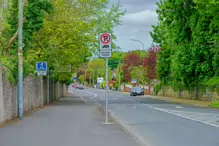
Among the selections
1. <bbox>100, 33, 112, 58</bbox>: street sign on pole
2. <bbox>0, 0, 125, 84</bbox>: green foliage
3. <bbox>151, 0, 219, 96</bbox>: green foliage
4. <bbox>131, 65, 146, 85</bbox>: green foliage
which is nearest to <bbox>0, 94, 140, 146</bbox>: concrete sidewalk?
<bbox>100, 33, 112, 58</bbox>: street sign on pole

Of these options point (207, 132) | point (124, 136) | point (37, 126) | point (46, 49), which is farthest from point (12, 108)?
point (46, 49)

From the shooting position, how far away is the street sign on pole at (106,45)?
18.5 metres

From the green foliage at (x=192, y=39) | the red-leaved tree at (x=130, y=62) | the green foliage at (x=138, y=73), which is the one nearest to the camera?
the green foliage at (x=192, y=39)

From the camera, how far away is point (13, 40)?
72.0 feet

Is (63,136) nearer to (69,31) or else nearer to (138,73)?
(69,31)

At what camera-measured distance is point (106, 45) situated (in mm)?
18594

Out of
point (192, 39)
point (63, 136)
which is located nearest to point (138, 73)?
point (192, 39)

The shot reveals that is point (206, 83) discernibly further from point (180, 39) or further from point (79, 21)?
point (79, 21)

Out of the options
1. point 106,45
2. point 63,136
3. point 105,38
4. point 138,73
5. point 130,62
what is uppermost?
point 130,62

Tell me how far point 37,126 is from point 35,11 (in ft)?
25.7

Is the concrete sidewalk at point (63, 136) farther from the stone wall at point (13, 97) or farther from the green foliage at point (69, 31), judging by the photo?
the green foliage at point (69, 31)

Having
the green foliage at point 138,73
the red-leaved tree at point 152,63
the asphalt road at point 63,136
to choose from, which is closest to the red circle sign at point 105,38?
the asphalt road at point 63,136

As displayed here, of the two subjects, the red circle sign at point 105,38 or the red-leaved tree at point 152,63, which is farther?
the red-leaved tree at point 152,63

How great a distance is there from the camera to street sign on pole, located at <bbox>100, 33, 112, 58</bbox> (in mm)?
18484
